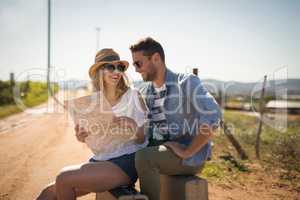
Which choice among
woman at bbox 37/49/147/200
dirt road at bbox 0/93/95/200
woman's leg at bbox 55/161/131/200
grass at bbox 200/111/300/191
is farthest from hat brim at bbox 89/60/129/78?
grass at bbox 200/111/300/191

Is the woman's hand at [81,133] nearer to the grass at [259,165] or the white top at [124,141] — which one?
the white top at [124,141]

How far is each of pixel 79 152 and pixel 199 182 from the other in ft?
19.5

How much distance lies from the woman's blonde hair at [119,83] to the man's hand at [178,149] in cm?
100

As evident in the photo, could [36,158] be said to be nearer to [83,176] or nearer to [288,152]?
[83,176]

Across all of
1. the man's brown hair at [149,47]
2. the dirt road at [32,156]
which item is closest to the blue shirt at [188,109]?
the man's brown hair at [149,47]

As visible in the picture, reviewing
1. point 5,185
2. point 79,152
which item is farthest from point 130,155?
point 79,152

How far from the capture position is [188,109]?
2883mm

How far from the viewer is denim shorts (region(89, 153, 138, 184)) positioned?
3057 millimetres

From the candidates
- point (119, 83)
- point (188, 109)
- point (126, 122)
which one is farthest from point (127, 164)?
point (119, 83)

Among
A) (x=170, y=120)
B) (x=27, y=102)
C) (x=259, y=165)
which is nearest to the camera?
(x=170, y=120)

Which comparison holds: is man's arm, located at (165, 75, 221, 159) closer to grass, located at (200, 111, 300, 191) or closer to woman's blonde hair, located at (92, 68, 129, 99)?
woman's blonde hair, located at (92, 68, 129, 99)

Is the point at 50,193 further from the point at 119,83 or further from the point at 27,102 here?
the point at 27,102

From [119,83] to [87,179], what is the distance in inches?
43.5

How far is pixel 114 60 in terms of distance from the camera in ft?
11.5
